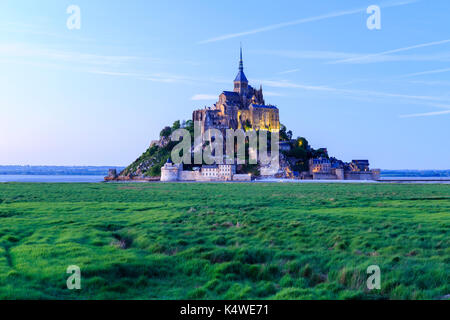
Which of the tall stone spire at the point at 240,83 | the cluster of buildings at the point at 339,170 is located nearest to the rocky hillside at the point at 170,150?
the cluster of buildings at the point at 339,170

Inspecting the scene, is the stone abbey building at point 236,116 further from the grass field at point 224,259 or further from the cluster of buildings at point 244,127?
the grass field at point 224,259

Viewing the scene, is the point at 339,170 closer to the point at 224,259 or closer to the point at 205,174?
the point at 205,174

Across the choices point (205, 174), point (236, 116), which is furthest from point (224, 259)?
point (236, 116)

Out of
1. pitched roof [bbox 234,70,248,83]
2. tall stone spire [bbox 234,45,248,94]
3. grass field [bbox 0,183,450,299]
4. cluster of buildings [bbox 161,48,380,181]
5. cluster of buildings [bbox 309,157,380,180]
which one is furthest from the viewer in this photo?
pitched roof [bbox 234,70,248,83]

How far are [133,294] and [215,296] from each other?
259 cm

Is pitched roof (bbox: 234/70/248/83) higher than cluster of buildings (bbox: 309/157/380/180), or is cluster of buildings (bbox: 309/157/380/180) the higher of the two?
pitched roof (bbox: 234/70/248/83)

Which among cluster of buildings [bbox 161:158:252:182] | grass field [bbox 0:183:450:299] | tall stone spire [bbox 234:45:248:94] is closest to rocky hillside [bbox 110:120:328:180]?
cluster of buildings [bbox 161:158:252:182]

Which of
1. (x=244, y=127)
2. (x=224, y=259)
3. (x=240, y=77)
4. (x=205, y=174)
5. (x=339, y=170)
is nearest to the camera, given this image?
(x=224, y=259)

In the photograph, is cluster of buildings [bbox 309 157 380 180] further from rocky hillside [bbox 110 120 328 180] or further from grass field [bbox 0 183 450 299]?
grass field [bbox 0 183 450 299]

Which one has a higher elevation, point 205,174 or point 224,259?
point 205,174

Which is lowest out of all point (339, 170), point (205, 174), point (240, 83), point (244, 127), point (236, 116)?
point (205, 174)
